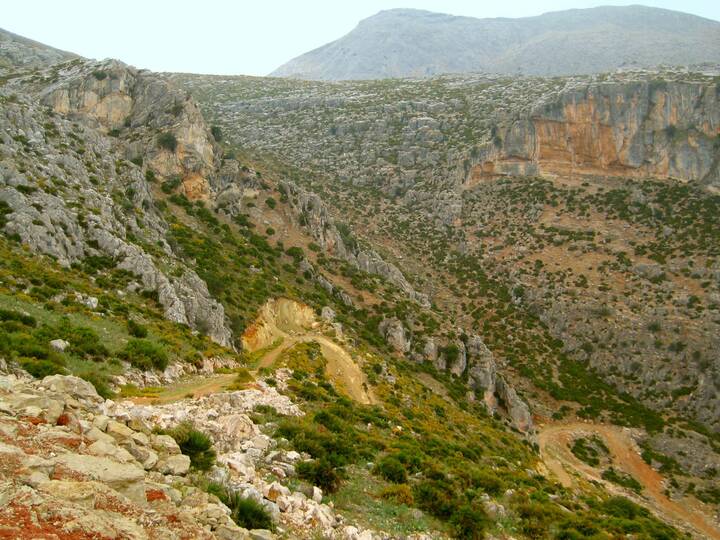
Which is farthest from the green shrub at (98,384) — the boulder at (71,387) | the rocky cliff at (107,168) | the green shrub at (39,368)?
the rocky cliff at (107,168)

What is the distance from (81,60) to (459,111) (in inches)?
2632

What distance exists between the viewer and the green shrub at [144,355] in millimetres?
19281

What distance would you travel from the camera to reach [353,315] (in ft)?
157

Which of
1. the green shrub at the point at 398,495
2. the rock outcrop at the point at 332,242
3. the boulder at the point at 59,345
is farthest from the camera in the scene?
the rock outcrop at the point at 332,242

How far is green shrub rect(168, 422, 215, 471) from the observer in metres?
10.4

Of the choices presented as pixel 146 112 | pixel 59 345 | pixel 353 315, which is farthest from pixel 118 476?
pixel 146 112

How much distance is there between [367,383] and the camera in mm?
34031

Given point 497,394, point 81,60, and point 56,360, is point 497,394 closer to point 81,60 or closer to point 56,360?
point 56,360

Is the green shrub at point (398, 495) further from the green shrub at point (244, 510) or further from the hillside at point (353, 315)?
the green shrub at point (244, 510)

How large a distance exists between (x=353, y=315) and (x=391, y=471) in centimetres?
3283

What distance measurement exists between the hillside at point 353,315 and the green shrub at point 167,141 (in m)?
0.23

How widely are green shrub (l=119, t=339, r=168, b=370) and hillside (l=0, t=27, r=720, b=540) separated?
10cm

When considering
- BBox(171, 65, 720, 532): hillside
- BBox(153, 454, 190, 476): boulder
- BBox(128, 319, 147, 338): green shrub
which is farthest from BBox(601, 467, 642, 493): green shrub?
BBox(153, 454, 190, 476): boulder

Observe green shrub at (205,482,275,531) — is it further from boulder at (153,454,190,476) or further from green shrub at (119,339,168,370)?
green shrub at (119,339,168,370)
